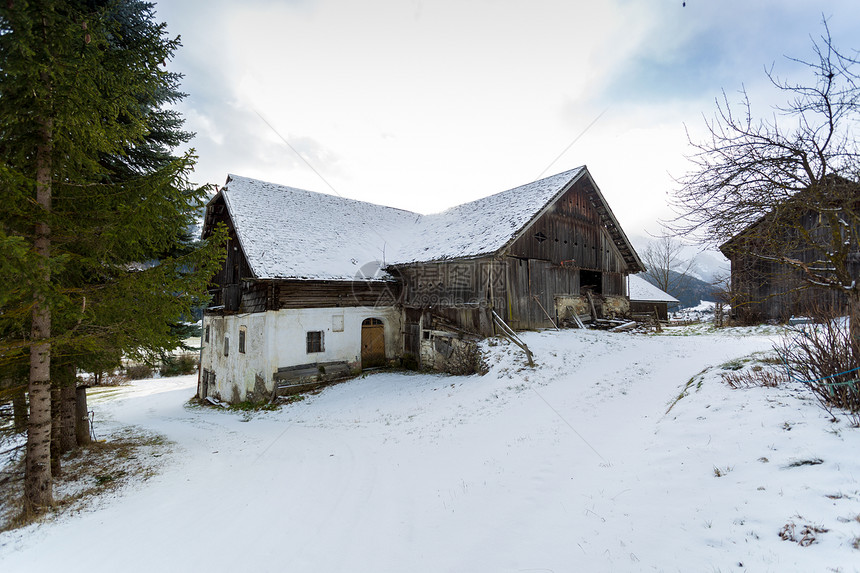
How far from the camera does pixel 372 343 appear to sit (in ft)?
59.6

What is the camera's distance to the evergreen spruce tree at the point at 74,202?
Result: 18.2 feet

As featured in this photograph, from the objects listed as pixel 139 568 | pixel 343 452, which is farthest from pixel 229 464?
pixel 139 568

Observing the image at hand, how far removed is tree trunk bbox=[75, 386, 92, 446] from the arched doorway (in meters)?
10.0

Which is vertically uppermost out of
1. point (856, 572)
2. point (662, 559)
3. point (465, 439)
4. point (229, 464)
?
point (856, 572)

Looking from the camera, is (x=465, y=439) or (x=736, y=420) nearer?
(x=736, y=420)

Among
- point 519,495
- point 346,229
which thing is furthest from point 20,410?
point 346,229

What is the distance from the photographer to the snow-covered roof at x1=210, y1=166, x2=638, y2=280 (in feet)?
50.5

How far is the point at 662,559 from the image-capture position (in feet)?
11.4

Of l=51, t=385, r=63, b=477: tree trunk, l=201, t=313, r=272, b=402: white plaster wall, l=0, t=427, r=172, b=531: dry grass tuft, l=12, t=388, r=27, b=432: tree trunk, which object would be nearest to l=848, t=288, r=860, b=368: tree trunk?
l=0, t=427, r=172, b=531: dry grass tuft

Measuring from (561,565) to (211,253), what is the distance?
26.6 ft

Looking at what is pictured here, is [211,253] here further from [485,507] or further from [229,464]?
[485,507]

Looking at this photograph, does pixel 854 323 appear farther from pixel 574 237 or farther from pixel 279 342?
pixel 279 342

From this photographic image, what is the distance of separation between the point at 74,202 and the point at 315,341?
10560 mm

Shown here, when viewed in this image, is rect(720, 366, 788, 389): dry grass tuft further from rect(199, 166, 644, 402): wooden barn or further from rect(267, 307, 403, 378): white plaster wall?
rect(267, 307, 403, 378): white plaster wall
